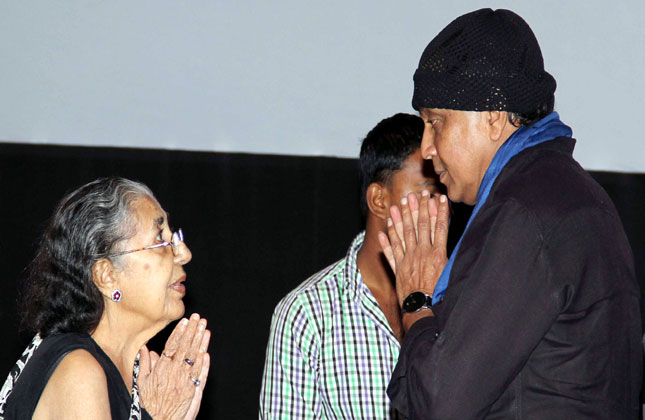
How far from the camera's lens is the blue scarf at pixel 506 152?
65.8 inches

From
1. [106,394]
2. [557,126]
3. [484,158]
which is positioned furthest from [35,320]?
[557,126]

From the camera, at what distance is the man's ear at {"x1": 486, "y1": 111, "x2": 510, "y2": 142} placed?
171 centimetres

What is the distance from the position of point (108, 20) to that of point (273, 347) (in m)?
2.18

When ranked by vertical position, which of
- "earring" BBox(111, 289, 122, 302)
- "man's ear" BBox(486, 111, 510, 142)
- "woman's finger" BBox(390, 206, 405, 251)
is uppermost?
"man's ear" BBox(486, 111, 510, 142)

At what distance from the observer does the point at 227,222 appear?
13.3 ft

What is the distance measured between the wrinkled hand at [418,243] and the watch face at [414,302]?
0.02 metres

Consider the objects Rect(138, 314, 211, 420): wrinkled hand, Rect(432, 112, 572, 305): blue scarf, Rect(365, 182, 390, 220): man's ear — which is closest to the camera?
Rect(432, 112, 572, 305): blue scarf

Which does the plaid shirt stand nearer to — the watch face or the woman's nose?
the woman's nose

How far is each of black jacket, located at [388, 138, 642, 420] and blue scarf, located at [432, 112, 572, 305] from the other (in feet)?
0.17

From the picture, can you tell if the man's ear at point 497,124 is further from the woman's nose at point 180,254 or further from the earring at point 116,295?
the earring at point 116,295

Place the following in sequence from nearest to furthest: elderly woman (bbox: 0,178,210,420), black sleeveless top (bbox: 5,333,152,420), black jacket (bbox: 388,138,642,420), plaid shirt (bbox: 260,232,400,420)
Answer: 1. black jacket (bbox: 388,138,642,420)
2. black sleeveless top (bbox: 5,333,152,420)
3. elderly woman (bbox: 0,178,210,420)
4. plaid shirt (bbox: 260,232,400,420)

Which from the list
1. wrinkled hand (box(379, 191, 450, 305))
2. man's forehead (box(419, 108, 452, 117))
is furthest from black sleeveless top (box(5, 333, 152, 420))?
man's forehead (box(419, 108, 452, 117))

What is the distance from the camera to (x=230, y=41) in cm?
398

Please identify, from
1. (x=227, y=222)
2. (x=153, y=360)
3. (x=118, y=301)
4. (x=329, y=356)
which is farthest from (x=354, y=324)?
(x=227, y=222)
